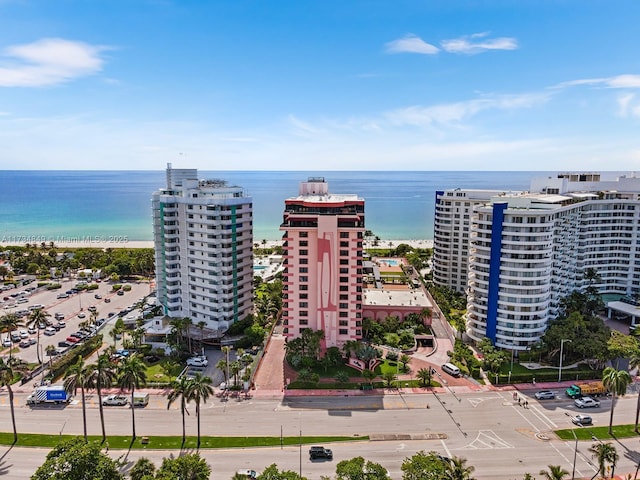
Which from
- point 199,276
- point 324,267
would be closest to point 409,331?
point 324,267

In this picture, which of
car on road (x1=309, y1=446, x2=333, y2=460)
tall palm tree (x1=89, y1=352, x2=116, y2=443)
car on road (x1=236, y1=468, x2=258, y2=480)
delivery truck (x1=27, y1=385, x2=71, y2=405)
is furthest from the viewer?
delivery truck (x1=27, y1=385, x2=71, y2=405)

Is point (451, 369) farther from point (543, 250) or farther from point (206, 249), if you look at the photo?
point (206, 249)

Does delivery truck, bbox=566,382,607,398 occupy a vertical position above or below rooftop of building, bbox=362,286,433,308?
below

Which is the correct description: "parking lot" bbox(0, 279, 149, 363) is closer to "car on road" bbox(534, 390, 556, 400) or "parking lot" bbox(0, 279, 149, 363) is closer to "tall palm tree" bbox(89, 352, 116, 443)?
"tall palm tree" bbox(89, 352, 116, 443)

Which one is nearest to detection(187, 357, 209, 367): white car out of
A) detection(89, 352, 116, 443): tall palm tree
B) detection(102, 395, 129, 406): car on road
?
detection(102, 395, 129, 406): car on road

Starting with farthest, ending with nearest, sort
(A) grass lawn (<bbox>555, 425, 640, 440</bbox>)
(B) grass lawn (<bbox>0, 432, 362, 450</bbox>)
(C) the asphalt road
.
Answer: (A) grass lawn (<bbox>555, 425, 640, 440</bbox>), (B) grass lawn (<bbox>0, 432, 362, 450</bbox>), (C) the asphalt road

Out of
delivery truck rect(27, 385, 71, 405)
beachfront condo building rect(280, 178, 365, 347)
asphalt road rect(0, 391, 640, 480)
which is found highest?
beachfront condo building rect(280, 178, 365, 347)

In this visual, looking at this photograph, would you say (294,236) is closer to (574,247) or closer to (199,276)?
(199,276)
